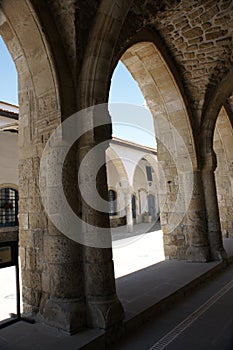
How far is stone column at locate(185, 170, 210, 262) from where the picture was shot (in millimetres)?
4547

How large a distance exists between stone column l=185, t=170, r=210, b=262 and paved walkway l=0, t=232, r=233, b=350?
19cm

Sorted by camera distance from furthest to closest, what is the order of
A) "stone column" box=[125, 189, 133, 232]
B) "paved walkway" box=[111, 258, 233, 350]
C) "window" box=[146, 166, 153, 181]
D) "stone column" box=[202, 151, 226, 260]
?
1. "window" box=[146, 166, 153, 181]
2. "stone column" box=[125, 189, 133, 232]
3. "stone column" box=[202, 151, 226, 260]
4. "paved walkway" box=[111, 258, 233, 350]

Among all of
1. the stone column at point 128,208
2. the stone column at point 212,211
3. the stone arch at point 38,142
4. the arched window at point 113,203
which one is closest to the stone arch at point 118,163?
the stone column at point 128,208

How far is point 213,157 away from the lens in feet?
16.1

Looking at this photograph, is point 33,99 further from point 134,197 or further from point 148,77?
point 134,197

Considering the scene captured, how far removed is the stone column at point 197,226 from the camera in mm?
4547

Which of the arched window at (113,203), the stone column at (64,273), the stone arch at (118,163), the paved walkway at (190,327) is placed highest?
the stone arch at (118,163)

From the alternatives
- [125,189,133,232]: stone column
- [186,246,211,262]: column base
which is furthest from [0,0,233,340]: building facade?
[125,189,133,232]: stone column

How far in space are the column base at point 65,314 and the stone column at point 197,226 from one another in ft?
9.32

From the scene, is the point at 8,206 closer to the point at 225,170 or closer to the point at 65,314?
the point at 225,170

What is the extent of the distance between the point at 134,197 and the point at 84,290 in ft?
46.7

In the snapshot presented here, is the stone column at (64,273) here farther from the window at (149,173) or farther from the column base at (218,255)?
the window at (149,173)

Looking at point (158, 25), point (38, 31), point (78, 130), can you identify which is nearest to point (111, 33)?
point (38, 31)

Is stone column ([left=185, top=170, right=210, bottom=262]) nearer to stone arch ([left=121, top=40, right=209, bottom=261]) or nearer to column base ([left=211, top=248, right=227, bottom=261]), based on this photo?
stone arch ([left=121, top=40, right=209, bottom=261])
